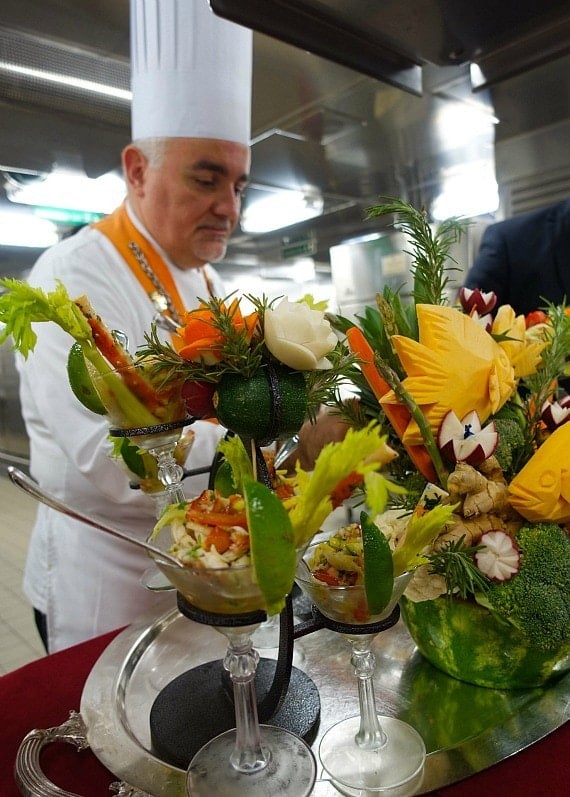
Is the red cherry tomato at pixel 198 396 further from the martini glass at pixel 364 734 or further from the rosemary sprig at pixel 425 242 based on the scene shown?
the rosemary sprig at pixel 425 242

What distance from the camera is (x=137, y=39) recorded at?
58.8 inches

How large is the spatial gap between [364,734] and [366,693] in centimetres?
5

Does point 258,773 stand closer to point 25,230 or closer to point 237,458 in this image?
point 237,458

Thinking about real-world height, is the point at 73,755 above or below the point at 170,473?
below

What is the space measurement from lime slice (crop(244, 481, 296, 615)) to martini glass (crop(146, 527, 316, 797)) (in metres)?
0.02

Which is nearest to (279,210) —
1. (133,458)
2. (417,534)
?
(133,458)

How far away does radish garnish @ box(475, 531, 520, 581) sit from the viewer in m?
0.58

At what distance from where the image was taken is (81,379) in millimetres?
550

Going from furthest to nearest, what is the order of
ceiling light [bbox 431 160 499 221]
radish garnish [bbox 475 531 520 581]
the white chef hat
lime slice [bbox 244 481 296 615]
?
ceiling light [bbox 431 160 499 221] → the white chef hat → radish garnish [bbox 475 531 520 581] → lime slice [bbox 244 481 296 615]

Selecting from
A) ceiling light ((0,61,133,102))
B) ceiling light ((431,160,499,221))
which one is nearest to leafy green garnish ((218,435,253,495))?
ceiling light ((0,61,133,102))

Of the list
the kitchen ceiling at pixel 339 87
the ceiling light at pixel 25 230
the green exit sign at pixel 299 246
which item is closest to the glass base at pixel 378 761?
the kitchen ceiling at pixel 339 87

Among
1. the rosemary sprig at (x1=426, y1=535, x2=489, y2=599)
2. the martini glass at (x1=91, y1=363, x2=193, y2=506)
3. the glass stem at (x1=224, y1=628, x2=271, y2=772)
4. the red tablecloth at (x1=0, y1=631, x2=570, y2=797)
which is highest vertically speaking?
the martini glass at (x1=91, y1=363, x2=193, y2=506)

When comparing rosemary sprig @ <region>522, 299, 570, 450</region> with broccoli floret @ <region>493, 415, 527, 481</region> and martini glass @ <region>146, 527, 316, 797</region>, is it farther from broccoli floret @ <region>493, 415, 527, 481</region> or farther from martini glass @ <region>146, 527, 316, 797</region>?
martini glass @ <region>146, 527, 316, 797</region>

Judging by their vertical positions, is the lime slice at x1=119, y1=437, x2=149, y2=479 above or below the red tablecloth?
above
